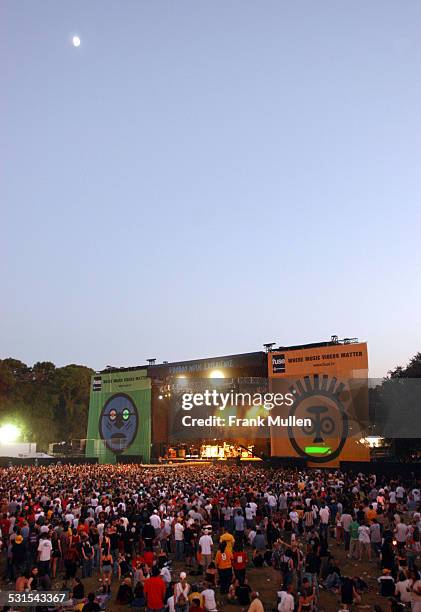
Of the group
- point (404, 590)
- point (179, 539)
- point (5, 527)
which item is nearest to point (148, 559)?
point (179, 539)

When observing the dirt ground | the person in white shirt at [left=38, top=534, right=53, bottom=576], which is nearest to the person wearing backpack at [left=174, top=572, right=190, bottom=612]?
the dirt ground

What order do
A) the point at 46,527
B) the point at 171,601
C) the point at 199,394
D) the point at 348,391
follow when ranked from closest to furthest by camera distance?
1. the point at 171,601
2. the point at 46,527
3. the point at 348,391
4. the point at 199,394

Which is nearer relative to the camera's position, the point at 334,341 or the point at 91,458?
the point at 334,341

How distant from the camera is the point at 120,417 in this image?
53.5m

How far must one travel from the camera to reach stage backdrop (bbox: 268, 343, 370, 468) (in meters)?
38.8

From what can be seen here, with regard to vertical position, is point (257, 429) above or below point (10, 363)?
below

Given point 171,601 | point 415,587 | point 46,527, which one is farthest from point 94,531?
point 415,587

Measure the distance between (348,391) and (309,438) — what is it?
4.55 metres

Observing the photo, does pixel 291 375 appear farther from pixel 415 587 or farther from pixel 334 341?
pixel 415 587

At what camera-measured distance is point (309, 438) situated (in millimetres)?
40406

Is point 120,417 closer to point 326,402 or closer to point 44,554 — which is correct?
point 326,402

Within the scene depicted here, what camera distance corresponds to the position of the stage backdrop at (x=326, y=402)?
38.8 meters

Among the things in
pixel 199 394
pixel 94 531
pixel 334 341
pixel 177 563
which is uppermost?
pixel 334 341

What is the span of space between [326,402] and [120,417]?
868 inches
